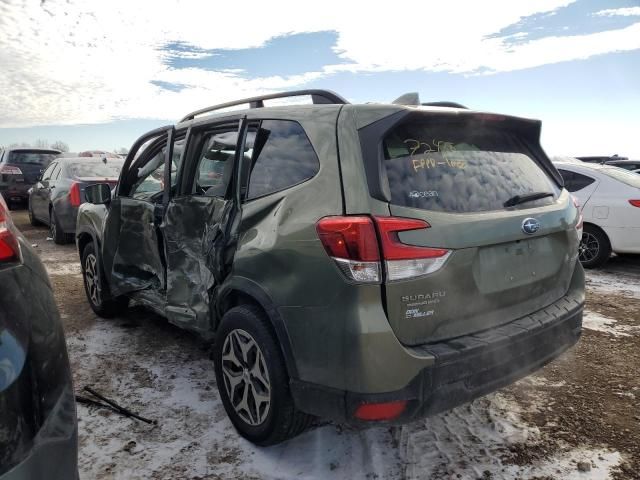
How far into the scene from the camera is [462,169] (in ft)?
8.17

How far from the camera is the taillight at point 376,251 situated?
210 cm

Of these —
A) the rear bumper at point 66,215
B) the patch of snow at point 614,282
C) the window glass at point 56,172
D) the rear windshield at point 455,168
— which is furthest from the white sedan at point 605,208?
the window glass at point 56,172

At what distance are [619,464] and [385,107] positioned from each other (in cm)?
220

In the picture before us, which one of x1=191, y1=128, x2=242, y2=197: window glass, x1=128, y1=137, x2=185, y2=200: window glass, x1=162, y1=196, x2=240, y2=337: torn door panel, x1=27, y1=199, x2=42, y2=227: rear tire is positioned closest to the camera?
x1=162, y1=196, x2=240, y2=337: torn door panel

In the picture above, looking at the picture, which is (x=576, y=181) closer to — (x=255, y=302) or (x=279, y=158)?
(x=279, y=158)

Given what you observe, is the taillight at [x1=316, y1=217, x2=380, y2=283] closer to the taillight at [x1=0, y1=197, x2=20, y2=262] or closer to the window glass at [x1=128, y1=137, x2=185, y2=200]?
the taillight at [x1=0, y1=197, x2=20, y2=262]

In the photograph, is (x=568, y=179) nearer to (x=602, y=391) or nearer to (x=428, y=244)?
(x=602, y=391)

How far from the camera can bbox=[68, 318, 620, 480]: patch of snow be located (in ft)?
8.38

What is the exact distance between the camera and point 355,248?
212cm

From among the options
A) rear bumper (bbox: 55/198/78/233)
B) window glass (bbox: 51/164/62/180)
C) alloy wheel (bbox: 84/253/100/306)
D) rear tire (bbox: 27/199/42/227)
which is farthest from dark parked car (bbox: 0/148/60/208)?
alloy wheel (bbox: 84/253/100/306)

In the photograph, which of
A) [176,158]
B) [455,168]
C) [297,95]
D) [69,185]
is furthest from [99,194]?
[69,185]

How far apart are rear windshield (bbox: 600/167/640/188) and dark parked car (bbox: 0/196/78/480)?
293 inches

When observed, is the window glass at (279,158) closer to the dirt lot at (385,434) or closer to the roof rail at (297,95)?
the roof rail at (297,95)

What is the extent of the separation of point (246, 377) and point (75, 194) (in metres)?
7.45
